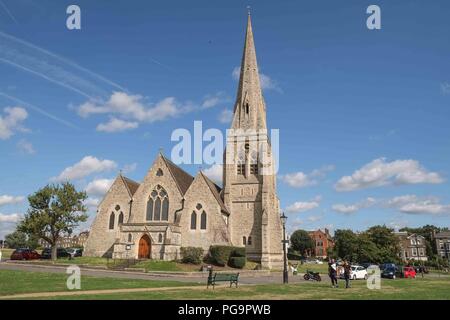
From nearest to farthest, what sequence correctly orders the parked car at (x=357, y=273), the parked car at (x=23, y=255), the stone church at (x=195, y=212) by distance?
the parked car at (x=357, y=273) → the parked car at (x=23, y=255) → the stone church at (x=195, y=212)

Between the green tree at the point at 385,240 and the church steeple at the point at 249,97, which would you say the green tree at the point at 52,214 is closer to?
the church steeple at the point at 249,97

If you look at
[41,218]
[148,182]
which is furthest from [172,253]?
[41,218]

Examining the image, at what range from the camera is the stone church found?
136ft

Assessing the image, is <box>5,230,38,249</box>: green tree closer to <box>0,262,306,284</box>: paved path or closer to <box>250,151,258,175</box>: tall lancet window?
<box>250,151,258,175</box>: tall lancet window

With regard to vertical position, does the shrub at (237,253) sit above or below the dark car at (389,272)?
above

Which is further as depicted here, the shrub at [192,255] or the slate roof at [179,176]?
the slate roof at [179,176]

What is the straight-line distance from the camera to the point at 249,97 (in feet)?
176

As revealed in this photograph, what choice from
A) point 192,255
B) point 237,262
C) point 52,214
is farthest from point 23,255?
point 237,262

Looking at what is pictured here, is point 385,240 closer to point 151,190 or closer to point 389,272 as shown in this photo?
point 389,272

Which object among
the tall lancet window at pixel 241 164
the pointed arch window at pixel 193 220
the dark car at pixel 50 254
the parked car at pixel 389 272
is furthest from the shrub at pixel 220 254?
the dark car at pixel 50 254

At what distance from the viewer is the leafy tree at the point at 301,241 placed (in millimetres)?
116250

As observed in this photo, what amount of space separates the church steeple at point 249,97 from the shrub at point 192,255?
64.5 ft

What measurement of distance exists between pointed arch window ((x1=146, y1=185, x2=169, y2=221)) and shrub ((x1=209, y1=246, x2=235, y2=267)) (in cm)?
780

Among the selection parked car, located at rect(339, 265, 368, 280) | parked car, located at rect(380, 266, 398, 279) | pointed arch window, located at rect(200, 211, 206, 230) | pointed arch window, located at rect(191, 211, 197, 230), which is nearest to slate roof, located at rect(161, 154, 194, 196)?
pointed arch window, located at rect(191, 211, 197, 230)
